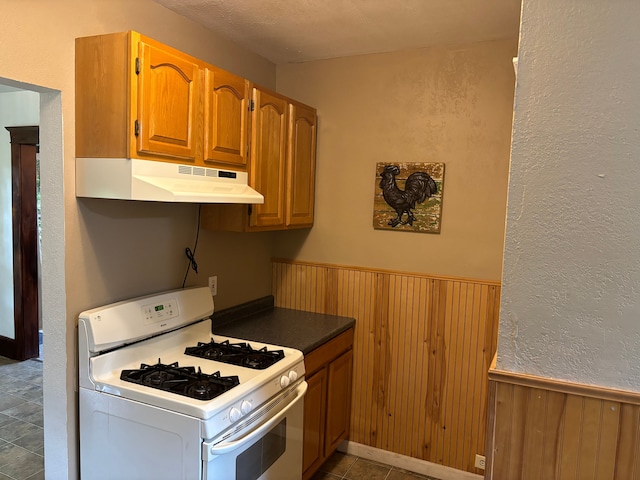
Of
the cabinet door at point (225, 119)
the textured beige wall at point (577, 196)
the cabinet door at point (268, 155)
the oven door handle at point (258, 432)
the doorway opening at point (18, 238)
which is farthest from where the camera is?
the doorway opening at point (18, 238)

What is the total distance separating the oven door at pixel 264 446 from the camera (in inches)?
65.4

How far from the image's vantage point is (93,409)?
1.86m

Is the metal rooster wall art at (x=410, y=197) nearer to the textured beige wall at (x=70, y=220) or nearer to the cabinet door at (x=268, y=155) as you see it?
the cabinet door at (x=268, y=155)

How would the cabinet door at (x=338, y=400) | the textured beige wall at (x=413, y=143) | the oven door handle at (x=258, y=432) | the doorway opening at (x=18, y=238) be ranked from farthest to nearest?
the doorway opening at (x=18, y=238) → the cabinet door at (x=338, y=400) → the textured beige wall at (x=413, y=143) → the oven door handle at (x=258, y=432)

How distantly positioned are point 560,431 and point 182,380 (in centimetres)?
132

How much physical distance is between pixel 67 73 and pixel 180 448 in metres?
1.45

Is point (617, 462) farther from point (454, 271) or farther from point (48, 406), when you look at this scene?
point (48, 406)

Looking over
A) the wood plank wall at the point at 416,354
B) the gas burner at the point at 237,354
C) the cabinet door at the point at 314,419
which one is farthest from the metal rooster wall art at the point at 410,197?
the gas burner at the point at 237,354

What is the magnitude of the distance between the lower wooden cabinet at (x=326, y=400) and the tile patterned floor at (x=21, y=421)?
150 centimetres

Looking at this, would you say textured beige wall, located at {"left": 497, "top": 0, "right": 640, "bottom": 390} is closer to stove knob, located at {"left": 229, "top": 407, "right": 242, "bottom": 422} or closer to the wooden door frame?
stove knob, located at {"left": 229, "top": 407, "right": 242, "bottom": 422}

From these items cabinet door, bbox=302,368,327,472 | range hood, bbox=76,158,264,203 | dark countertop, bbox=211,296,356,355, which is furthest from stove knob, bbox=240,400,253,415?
range hood, bbox=76,158,264,203

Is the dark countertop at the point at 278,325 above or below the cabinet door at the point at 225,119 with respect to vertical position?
below

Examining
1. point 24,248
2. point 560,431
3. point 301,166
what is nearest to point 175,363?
point 301,166

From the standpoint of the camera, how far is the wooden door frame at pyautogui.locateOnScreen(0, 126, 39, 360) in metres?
4.11
